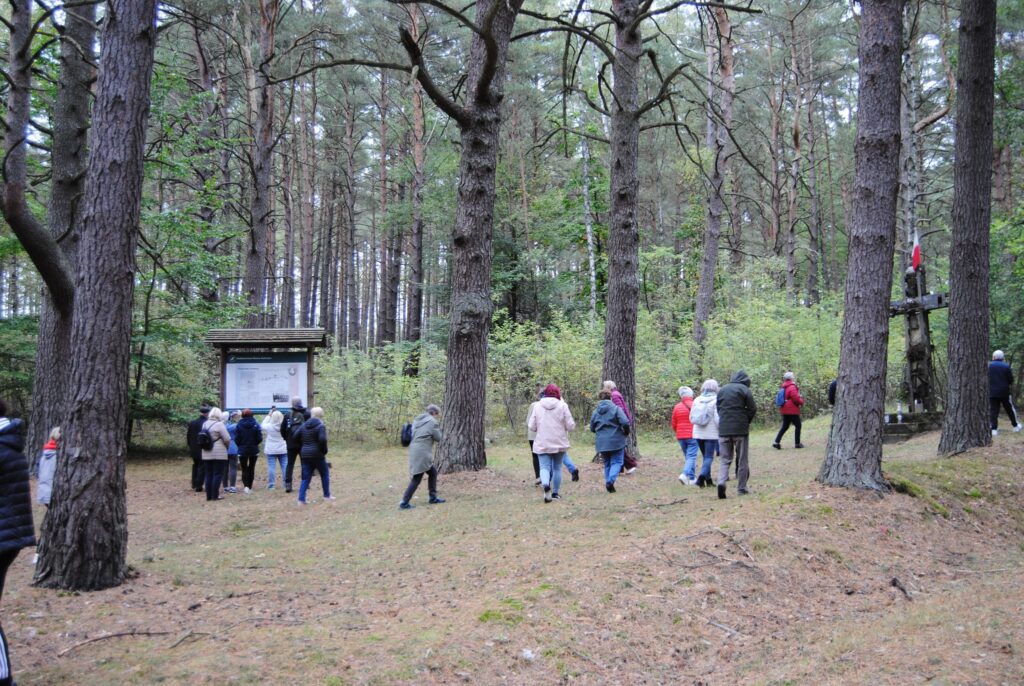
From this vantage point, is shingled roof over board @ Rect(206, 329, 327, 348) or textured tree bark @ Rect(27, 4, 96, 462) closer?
textured tree bark @ Rect(27, 4, 96, 462)

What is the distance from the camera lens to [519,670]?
4543mm

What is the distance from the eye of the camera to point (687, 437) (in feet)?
36.4

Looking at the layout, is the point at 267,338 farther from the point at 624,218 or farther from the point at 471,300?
the point at 624,218

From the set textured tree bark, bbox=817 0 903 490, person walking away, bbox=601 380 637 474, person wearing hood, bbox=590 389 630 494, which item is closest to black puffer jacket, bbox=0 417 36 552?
person wearing hood, bbox=590 389 630 494

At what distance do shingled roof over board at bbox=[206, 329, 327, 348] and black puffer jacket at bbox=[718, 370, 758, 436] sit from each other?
9.35 meters

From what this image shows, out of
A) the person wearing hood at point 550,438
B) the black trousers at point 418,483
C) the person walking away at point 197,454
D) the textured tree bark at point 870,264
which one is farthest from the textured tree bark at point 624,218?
the person walking away at point 197,454

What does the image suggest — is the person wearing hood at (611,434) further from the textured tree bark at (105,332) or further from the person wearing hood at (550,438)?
the textured tree bark at (105,332)

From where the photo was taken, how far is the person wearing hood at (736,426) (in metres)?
9.00

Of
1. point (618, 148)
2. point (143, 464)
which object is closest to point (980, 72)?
point (618, 148)

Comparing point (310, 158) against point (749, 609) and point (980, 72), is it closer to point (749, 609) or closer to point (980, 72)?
point (980, 72)

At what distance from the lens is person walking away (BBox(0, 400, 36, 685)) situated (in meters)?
4.00

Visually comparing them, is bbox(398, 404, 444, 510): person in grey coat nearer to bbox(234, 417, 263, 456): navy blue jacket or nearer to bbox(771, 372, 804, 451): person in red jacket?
bbox(234, 417, 263, 456): navy blue jacket

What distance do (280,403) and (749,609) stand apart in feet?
38.3

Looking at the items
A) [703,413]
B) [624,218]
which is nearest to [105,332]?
[703,413]
